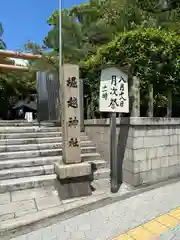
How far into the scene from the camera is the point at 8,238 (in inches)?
98.7

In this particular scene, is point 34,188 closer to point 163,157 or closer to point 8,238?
point 8,238

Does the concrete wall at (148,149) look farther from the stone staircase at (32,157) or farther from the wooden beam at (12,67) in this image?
the wooden beam at (12,67)

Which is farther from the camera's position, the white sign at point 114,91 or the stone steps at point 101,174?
the stone steps at point 101,174

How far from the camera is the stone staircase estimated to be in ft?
13.0

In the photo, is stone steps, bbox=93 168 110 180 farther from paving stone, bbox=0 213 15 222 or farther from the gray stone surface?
paving stone, bbox=0 213 15 222

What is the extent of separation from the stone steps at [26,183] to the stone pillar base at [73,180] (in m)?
0.54

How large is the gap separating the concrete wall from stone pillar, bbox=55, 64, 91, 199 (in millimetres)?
981

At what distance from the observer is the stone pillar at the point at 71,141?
3.41 metres

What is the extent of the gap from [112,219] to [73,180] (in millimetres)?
929

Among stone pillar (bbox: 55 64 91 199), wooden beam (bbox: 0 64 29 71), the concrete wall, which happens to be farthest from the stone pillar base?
wooden beam (bbox: 0 64 29 71)

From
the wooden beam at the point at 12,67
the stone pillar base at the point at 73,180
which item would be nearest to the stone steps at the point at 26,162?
the stone pillar base at the point at 73,180

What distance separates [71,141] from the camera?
11.4ft

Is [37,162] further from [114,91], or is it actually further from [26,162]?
[114,91]

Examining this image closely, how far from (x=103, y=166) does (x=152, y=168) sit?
47.8 inches
